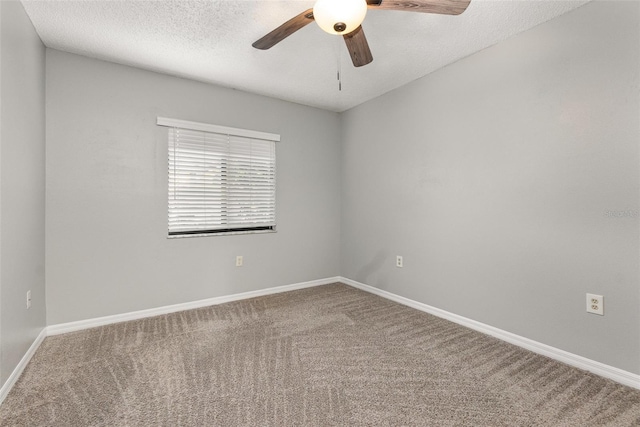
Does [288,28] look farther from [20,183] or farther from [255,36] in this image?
[20,183]

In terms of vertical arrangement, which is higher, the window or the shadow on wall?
the window

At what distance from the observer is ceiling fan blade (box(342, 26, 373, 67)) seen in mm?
1630

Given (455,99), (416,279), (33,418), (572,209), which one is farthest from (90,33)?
(572,209)

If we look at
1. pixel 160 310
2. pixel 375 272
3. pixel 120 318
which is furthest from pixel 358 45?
pixel 120 318

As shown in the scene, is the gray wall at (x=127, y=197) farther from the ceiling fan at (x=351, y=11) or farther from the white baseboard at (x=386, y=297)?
the ceiling fan at (x=351, y=11)

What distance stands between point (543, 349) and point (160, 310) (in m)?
3.22

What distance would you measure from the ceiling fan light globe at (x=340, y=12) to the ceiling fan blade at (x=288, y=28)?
16 centimetres

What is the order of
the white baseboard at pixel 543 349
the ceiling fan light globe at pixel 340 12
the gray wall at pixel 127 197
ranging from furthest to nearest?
the gray wall at pixel 127 197 → the white baseboard at pixel 543 349 → the ceiling fan light globe at pixel 340 12

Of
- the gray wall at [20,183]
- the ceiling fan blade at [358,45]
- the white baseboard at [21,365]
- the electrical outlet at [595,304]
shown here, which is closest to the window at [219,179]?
the gray wall at [20,183]

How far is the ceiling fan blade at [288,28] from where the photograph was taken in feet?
5.09

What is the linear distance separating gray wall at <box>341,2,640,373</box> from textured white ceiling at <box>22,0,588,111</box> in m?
0.25

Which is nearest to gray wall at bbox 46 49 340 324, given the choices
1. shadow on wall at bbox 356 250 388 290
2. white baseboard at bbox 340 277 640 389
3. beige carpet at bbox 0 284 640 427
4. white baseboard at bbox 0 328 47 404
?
white baseboard at bbox 0 328 47 404

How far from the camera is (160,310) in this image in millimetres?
2828

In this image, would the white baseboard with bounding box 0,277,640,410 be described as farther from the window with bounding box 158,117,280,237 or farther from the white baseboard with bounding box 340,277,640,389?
the window with bounding box 158,117,280,237
